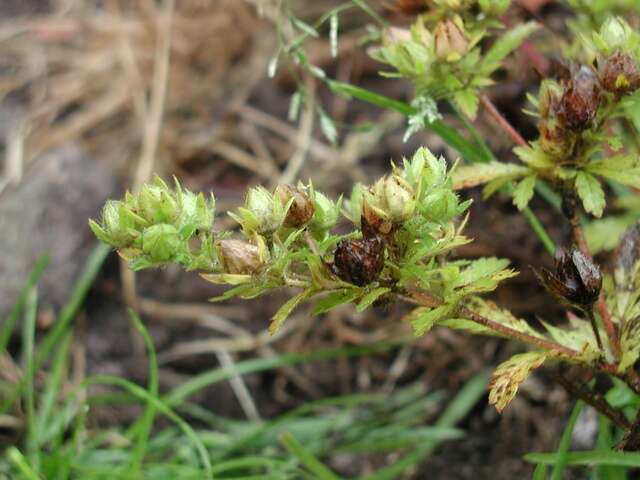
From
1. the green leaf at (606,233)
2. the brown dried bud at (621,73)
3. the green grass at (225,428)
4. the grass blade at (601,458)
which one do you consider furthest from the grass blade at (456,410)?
the brown dried bud at (621,73)

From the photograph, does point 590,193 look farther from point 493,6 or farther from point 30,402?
point 30,402

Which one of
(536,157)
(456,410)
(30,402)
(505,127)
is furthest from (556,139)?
(30,402)

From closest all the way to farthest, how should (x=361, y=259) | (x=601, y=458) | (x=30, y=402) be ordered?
(x=361, y=259) < (x=601, y=458) < (x=30, y=402)

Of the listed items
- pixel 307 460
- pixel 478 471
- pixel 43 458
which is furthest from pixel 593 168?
pixel 43 458

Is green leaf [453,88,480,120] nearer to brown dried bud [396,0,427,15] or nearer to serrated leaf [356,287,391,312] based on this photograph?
brown dried bud [396,0,427,15]

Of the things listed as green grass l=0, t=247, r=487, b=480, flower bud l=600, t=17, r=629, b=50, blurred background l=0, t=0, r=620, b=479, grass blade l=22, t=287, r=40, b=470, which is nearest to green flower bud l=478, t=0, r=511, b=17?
flower bud l=600, t=17, r=629, b=50

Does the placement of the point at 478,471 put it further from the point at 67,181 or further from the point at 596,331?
the point at 67,181

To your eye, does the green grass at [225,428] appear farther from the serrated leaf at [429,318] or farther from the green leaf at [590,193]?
the green leaf at [590,193]
